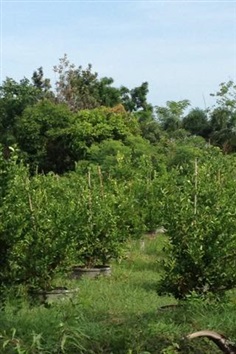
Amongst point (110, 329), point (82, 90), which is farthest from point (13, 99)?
point (110, 329)

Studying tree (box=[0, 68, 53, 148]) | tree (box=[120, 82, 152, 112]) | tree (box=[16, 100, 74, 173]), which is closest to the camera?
tree (box=[16, 100, 74, 173])

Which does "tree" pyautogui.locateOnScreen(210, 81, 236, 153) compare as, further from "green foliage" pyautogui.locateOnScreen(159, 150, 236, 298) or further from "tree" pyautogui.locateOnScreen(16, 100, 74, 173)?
"green foliage" pyautogui.locateOnScreen(159, 150, 236, 298)

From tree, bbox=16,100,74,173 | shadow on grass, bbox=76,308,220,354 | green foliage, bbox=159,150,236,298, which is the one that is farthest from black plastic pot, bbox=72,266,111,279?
tree, bbox=16,100,74,173

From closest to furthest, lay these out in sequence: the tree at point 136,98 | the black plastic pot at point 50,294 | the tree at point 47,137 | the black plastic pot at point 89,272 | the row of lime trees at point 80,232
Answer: the row of lime trees at point 80,232, the black plastic pot at point 50,294, the black plastic pot at point 89,272, the tree at point 47,137, the tree at point 136,98

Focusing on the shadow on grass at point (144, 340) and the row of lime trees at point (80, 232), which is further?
the row of lime trees at point (80, 232)

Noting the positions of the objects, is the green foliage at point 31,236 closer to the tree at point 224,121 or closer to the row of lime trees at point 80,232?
the row of lime trees at point 80,232

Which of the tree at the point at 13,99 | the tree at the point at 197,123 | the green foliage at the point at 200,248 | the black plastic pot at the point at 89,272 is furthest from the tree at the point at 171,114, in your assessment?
the green foliage at the point at 200,248

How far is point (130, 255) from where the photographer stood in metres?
12.0

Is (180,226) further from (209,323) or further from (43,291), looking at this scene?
(209,323)

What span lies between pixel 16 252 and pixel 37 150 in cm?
1431

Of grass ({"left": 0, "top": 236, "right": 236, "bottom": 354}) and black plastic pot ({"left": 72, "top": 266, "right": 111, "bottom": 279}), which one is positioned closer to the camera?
grass ({"left": 0, "top": 236, "right": 236, "bottom": 354})

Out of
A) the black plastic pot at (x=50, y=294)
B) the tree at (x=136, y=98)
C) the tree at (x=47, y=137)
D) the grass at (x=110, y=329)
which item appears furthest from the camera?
the tree at (x=136, y=98)

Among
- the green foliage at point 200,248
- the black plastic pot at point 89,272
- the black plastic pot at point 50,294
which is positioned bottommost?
the black plastic pot at point 89,272

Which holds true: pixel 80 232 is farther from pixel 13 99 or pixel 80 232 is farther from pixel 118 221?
pixel 13 99
